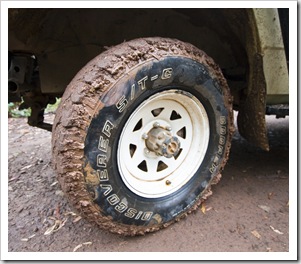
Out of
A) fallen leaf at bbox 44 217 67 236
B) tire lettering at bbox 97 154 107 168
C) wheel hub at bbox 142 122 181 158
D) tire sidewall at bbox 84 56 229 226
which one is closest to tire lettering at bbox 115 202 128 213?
tire sidewall at bbox 84 56 229 226

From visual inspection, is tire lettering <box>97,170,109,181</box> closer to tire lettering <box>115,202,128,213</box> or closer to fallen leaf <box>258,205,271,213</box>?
tire lettering <box>115,202,128,213</box>

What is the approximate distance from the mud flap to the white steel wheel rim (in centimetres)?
37

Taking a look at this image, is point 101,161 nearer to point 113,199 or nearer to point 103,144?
point 103,144

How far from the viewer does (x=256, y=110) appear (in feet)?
7.09

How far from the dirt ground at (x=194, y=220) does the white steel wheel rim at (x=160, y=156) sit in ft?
0.98

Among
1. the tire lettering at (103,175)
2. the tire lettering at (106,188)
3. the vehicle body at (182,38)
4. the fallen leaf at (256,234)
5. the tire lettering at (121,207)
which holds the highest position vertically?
the vehicle body at (182,38)

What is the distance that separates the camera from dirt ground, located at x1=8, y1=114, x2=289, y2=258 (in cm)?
190

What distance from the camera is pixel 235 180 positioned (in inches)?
105

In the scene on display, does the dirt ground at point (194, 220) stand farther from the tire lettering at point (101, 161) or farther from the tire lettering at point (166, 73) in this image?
the tire lettering at point (166, 73)

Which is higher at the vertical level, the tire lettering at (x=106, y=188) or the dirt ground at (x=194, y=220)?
the tire lettering at (x=106, y=188)

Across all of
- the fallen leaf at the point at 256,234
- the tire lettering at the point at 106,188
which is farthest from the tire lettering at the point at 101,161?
the fallen leaf at the point at 256,234

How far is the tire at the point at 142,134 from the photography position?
1.58 m

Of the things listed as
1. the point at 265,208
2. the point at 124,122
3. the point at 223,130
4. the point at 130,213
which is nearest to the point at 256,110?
the point at 223,130

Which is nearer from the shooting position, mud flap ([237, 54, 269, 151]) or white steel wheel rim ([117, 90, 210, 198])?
white steel wheel rim ([117, 90, 210, 198])
